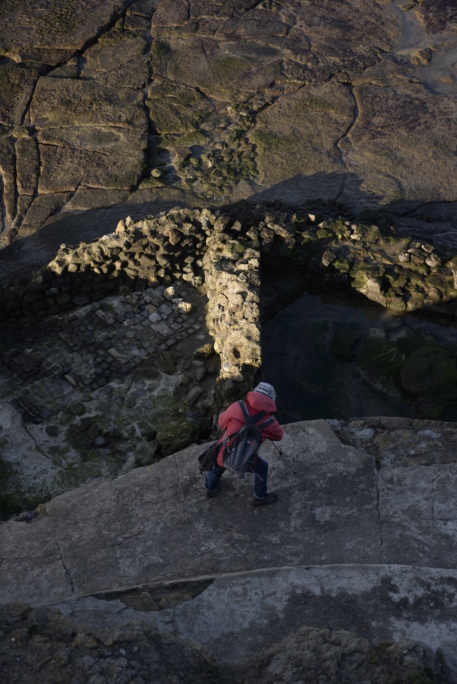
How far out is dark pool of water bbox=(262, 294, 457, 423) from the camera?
731 centimetres

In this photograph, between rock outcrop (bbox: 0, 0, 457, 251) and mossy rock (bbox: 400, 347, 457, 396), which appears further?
rock outcrop (bbox: 0, 0, 457, 251)

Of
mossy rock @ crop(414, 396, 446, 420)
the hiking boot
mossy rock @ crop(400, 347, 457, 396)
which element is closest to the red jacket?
the hiking boot

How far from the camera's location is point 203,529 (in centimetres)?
520

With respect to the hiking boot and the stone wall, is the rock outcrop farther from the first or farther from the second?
the hiking boot

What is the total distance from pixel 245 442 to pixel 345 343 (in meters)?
3.22

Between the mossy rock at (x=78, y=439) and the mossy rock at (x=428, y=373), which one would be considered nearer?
the mossy rock at (x=78, y=439)

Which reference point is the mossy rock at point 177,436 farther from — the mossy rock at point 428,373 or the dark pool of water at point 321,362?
the mossy rock at point 428,373


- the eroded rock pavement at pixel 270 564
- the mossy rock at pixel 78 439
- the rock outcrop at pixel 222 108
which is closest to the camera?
the eroded rock pavement at pixel 270 564

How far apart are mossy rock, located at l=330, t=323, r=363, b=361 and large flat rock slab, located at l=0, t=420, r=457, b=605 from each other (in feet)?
7.15

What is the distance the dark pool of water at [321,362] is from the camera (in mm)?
7309

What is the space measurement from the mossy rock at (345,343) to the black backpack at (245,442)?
302 centimetres

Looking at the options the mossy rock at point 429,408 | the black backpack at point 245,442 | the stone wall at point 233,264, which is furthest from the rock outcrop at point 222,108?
the black backpack at point 245,442

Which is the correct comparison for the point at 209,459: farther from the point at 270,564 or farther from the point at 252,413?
the point at 270,564

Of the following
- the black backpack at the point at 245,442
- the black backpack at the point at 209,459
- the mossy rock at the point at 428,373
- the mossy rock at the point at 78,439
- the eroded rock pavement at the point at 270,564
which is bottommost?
the mossy rock at the point at 78,439
